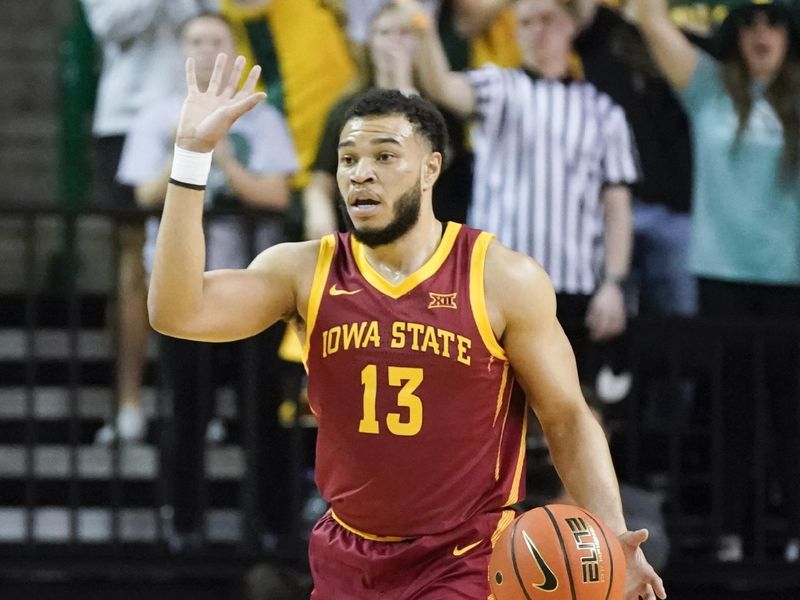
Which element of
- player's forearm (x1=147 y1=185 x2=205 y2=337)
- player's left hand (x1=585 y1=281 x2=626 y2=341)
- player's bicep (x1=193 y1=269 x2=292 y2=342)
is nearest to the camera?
→ player's forearm (x1=147 y1=185 x2=205 y2=337)

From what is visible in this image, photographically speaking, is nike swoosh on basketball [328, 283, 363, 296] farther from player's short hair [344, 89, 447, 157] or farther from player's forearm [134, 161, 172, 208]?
player's forearm [134, 161, 172, 208]

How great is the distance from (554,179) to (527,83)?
0.48 meters

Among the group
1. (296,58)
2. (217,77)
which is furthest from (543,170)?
(217,77)

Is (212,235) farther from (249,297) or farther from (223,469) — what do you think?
(249,297)

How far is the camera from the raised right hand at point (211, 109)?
181 inches

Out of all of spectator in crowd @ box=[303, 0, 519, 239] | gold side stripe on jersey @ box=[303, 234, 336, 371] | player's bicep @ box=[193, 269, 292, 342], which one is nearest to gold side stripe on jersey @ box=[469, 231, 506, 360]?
gold side stripe on jersey @ box=[303, 234, 336, 371]

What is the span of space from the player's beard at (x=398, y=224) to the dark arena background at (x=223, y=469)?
96.9 inches

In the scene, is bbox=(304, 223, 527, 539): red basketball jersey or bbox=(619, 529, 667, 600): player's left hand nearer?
bbox=(619, 529, 667, 600): player's left hand

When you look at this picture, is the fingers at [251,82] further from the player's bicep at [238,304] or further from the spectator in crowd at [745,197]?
the spectator in crowd at [745,197]

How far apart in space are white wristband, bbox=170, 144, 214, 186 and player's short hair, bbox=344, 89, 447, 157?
0.64 metres

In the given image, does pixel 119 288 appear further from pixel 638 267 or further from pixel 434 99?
pixel 638 267

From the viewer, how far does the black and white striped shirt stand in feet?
24.6

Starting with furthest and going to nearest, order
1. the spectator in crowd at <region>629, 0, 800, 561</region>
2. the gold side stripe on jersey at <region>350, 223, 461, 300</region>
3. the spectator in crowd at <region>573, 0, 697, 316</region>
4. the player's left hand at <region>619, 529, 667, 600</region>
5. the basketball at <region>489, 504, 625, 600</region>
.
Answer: the spectator in crowd at <region>573, 0, 697, 316</region> < the spectator in crowd at <region>629, 0, 800, 561</region> < the gold side stripe on jersey at <region>350, 223, 461, 300</region> < the player's left hand at <region>619, 529, 667, 600</region> < the basketball at <region>489, 504, 625, 600</region>

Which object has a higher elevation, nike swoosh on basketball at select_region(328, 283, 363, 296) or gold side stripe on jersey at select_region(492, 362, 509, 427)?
nike swoosh on basketball at select_region(328, 283, 363, 296)
